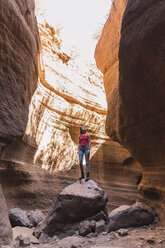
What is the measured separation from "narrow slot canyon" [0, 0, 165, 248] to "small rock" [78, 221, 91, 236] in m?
0.07

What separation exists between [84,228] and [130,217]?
1.08 metres

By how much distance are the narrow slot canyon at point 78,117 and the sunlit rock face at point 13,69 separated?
23mm

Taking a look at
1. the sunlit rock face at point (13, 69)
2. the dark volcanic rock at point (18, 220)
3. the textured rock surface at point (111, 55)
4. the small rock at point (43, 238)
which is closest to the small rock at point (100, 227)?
the small rock at point (43, 238)

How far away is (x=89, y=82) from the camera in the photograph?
12805mm

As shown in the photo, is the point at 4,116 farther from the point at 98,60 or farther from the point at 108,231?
the point at 98,60

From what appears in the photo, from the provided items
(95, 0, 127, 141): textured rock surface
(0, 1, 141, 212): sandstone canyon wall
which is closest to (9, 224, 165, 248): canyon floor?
(0, 1, 141, 212): sandstone canyon wall

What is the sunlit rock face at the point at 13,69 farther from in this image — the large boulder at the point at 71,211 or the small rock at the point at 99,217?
the small rock at the point at 99,217

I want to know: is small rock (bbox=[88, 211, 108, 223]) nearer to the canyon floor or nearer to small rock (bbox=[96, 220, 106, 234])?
small rock (bbox=[96, 220, 106, 234])

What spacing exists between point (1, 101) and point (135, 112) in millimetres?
3325

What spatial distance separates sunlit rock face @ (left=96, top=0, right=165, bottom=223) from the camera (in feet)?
12.6

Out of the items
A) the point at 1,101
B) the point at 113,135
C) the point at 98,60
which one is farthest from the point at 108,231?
the point at 98,60

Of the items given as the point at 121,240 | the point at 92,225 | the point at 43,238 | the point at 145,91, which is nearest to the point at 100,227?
the point at 92,225

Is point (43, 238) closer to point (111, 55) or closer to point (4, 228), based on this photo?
point (4, 228)

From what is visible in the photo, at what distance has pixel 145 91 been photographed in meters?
4.61
